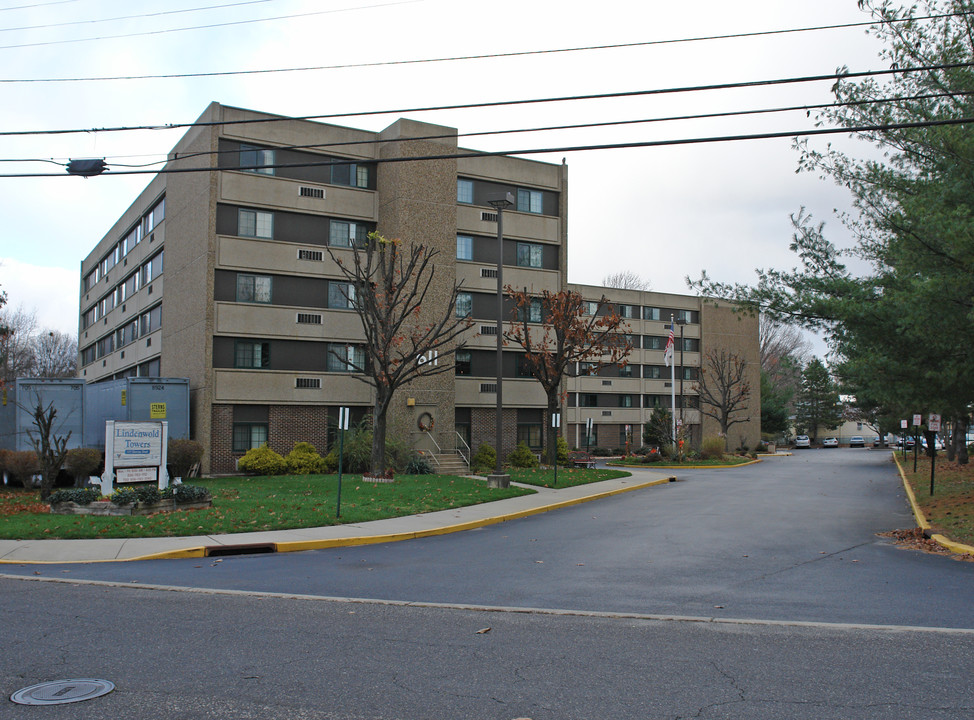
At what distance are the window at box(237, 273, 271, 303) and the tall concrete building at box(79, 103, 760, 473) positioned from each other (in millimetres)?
60

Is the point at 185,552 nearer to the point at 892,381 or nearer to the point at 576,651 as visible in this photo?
the point at 576,651

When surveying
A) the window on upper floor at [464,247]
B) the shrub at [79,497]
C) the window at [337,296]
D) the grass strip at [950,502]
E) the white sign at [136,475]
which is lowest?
the grass strip at [950,502]

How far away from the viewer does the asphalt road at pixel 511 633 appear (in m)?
5.84

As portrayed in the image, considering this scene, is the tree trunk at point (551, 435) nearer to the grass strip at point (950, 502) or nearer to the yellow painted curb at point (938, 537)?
the yellow painted curb at point (938, 537)

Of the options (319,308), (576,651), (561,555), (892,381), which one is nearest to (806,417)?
(319,308)

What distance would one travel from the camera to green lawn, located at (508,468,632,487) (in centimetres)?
2715

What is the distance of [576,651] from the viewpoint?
7.27m

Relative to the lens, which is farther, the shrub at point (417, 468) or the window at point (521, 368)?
the window at point (521, 368)

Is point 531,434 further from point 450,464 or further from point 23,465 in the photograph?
point 23,465

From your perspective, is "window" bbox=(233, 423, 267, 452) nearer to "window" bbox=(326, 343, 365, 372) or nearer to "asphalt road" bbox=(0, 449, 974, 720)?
"window" bbox=(326, 343, 365, 372)

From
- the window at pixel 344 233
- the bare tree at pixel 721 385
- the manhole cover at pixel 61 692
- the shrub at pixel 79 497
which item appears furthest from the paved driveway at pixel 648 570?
the bare tree at pixel 721 385

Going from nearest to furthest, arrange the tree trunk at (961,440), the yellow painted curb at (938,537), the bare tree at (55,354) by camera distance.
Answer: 1. the yellow painted curb at (938,537)
2. the tree trunk at (961,440)
3. the bare tree at (55,354)

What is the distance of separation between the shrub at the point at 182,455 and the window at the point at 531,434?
15.7 metres

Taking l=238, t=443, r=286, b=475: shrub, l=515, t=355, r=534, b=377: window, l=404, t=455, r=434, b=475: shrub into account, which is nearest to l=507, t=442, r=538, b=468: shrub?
l=515, t=355, r=534, b=377: window
